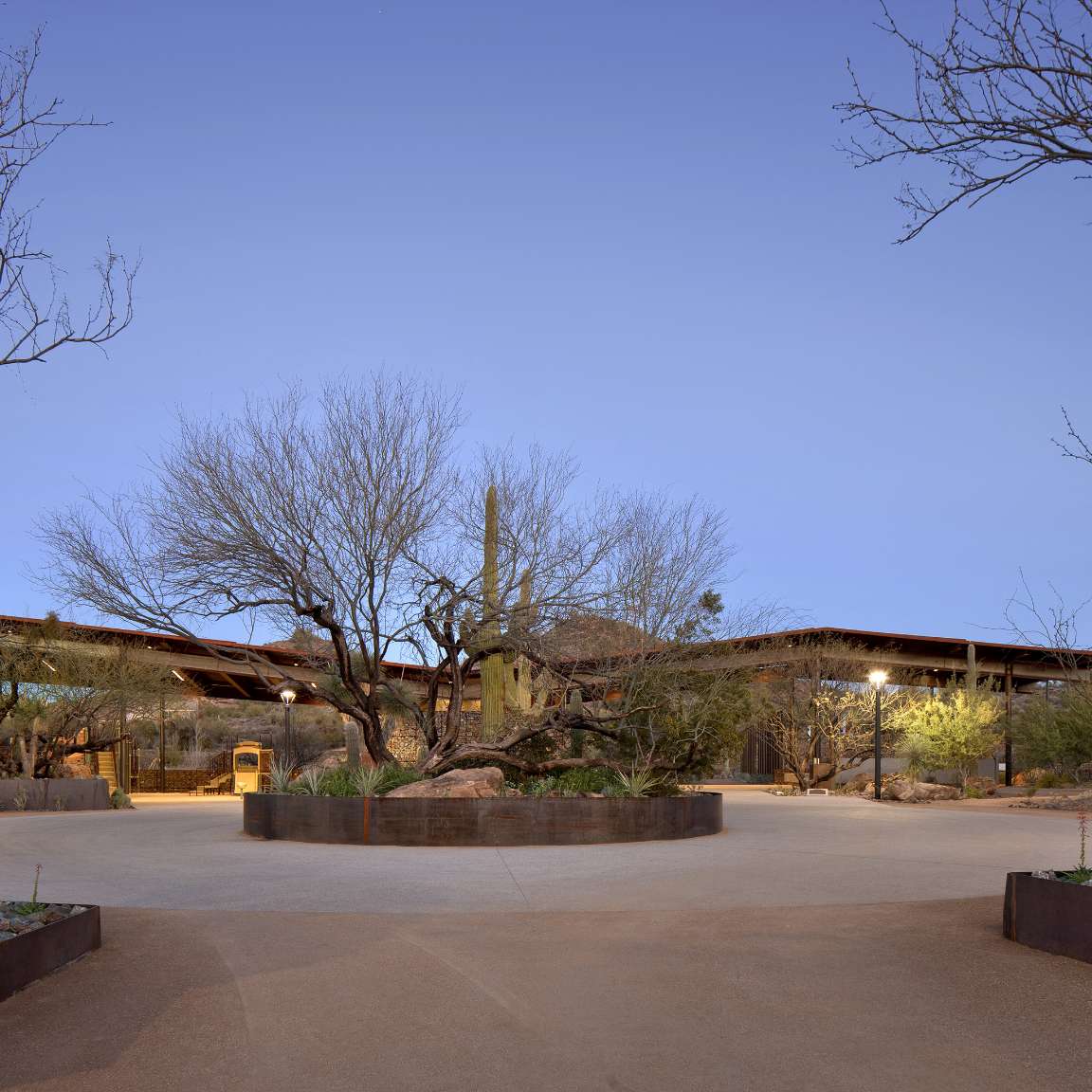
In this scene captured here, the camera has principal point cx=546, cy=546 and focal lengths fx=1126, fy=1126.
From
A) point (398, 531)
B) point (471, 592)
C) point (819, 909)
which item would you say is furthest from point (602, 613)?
point (819, 909)

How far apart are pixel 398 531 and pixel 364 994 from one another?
10.7 meters

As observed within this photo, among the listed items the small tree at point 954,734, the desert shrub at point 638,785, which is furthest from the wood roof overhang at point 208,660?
the small tree at point 954,734

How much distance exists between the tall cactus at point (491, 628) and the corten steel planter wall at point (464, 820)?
3380 millimetres

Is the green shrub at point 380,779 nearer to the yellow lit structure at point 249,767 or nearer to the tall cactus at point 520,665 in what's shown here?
the tall cactus at point 520,665

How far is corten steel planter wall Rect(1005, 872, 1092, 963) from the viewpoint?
6.83 m

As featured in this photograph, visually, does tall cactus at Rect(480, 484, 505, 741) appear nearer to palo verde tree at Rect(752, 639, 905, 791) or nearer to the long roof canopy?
the long roof canopy

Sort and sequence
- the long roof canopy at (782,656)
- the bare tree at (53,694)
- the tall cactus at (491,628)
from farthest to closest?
1. the long roof canopy at (782,656)
2. the bare tree at (53,694)
3. the tall cactus at (491,628)

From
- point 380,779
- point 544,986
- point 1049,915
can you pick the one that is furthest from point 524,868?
point 1049,915

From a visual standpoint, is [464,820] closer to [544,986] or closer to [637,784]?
[637,784]

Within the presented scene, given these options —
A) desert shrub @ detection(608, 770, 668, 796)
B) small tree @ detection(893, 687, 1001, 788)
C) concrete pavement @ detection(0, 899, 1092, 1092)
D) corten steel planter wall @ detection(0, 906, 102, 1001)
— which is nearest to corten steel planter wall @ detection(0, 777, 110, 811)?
desert shrub @ detection(608, 770, 668, 796)

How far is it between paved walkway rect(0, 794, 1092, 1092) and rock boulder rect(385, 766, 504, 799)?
3292 millimetres

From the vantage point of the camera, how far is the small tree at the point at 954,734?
28516 mm

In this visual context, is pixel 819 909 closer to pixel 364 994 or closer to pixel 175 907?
pixel 364 994

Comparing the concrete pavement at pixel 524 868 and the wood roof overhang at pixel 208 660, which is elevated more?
the wood roof overhang at pixel 208 660
